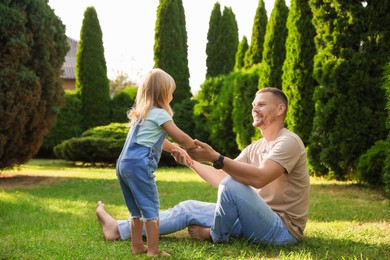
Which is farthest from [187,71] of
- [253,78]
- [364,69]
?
[364,69]

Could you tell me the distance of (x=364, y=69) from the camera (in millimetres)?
8922

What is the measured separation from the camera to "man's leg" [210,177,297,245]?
3807 mm

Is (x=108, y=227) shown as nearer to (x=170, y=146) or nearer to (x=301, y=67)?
(x=170, y=146)

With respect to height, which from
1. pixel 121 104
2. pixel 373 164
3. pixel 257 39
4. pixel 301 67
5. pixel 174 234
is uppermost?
pixel 257 39

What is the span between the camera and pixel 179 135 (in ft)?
11.5

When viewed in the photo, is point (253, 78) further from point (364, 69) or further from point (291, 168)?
point (291, 168)

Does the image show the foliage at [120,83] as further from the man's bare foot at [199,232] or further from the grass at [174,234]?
the man's bare foot at [199,232]

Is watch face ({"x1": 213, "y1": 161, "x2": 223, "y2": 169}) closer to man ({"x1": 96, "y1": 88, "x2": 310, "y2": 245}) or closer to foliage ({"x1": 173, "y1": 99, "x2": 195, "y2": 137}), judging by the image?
man ({"x1": 96, "y1": 88, "x2": 310, "y2": 245})

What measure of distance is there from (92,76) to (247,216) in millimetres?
17364

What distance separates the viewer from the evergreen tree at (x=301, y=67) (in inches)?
425

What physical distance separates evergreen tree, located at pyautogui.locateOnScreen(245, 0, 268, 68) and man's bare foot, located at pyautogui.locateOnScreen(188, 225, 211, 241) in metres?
16.7

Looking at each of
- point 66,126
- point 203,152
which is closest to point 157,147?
point 203,152

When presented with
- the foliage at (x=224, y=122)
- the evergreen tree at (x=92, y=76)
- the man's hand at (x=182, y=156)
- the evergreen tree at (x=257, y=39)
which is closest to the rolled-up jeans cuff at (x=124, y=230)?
the man's hand at (x=182, y=156)

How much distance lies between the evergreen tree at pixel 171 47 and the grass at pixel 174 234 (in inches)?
423
